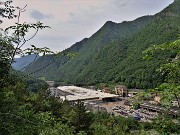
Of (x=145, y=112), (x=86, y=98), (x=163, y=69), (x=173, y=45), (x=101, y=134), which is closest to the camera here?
(x=173, y=45)

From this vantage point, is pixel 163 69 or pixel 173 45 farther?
pixel 163 69

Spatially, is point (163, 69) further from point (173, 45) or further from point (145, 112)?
point (145, 112)

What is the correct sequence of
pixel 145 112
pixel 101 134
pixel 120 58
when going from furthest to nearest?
1. pixel 120 58
2. pixel 145 112
3. pixel 101 134

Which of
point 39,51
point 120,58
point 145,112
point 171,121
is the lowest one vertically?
point 145,112

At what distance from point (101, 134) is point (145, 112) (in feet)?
107

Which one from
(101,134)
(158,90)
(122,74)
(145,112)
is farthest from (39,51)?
(122,74)

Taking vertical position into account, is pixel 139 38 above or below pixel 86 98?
above

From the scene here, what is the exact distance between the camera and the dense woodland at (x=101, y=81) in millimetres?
4332

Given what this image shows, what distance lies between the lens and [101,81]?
11250 centimetres

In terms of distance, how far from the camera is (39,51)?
13.9 feet

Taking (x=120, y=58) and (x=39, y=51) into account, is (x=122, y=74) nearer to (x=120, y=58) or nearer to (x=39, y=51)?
(x=120, y=58)

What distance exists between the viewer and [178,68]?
4.33 m

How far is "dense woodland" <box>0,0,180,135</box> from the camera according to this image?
4.33 meters

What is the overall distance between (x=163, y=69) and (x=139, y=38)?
13351 cm
